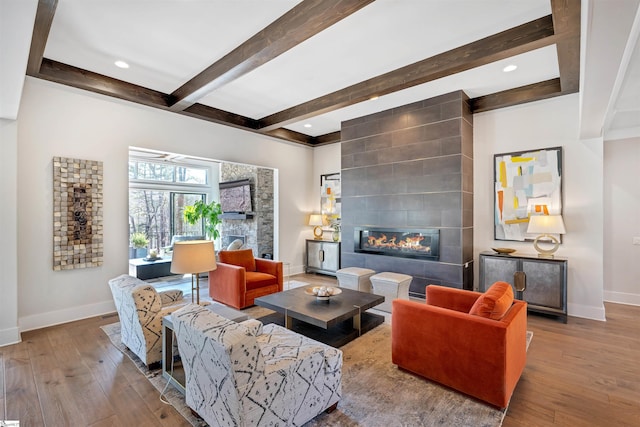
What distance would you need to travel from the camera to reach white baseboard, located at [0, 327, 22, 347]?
3.21 m

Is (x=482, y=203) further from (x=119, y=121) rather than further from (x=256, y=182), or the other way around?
(x=119, y=121)

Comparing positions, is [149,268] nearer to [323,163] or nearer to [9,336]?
[9,336]

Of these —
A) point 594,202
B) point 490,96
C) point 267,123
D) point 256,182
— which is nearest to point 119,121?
point 267,123

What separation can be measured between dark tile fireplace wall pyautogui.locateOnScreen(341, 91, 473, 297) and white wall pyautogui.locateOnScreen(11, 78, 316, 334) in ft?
9.48

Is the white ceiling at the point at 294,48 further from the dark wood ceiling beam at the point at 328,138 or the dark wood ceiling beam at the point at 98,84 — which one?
the dark wood ceiling beam at the point at 328,138

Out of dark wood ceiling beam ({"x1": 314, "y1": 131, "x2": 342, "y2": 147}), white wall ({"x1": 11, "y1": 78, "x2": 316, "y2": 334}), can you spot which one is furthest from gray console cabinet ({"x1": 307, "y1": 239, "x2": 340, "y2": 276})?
white wall ({"x1": 11, "y1": 78, "x2": 316, "y2": 334})

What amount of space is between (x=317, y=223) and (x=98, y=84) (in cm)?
456

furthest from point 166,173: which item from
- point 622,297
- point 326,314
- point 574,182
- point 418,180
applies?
point 622,297

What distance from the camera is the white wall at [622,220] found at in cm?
469

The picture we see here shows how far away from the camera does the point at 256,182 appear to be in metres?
7.11

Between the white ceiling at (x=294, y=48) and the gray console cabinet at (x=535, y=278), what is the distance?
1.87 m

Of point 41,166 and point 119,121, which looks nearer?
point 41,166

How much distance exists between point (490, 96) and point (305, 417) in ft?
16.2

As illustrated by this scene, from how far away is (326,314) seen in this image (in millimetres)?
3006
